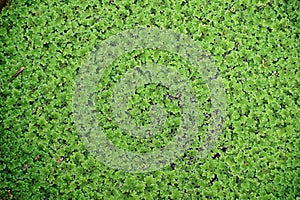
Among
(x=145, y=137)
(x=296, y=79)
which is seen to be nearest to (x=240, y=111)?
(x=296, y=79)

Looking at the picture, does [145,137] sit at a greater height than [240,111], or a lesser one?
lesser

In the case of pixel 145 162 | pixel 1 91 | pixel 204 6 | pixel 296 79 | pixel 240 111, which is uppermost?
pixel 204 6

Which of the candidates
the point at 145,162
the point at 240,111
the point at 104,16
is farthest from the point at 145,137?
the point at 104,16

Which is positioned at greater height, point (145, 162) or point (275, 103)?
point (275, 103)

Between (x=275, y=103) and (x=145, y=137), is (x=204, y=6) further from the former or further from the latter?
(x=145, y=137)

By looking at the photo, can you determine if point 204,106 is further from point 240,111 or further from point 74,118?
point 74,118

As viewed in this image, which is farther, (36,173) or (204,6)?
(204,6)
